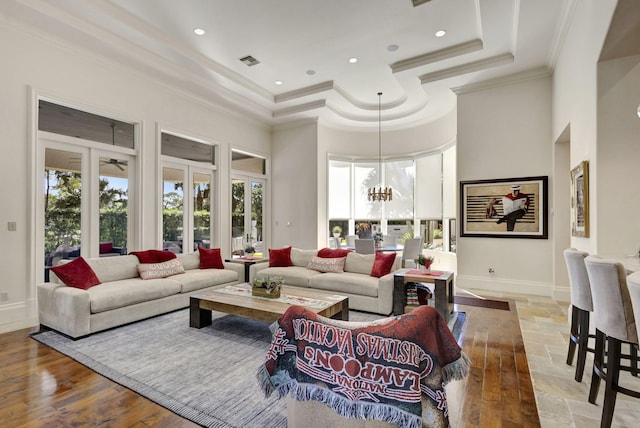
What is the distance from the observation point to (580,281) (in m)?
2.63

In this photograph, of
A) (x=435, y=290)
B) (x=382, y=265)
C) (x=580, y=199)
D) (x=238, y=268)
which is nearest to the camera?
(x=580, y=199)

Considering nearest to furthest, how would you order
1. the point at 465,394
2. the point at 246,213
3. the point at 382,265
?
the point at 465,394 → the point at 382,265 → the point at 246,213

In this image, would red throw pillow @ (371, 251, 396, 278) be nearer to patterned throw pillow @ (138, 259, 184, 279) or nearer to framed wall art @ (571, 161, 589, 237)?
framed wall art @ (571, 161, 589, 237)

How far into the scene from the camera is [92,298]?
3531mm

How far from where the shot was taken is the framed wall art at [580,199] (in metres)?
3.42

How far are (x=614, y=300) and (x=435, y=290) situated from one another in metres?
2.18

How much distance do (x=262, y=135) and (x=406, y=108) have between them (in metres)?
3.55

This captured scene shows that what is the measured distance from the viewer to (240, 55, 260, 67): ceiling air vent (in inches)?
213

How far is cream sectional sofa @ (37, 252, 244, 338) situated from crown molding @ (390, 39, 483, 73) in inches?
185

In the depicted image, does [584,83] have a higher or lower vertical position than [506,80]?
lower

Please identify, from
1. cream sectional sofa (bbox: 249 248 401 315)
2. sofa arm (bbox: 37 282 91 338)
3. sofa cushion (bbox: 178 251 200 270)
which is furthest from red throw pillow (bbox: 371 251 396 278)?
sofa arm (bbox: 37 282 91 338)

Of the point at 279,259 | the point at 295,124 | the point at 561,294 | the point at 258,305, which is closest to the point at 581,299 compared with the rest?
the point at 258,305

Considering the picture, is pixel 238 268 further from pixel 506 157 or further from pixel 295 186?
pixel 506 157

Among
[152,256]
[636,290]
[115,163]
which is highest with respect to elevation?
[115,163]
